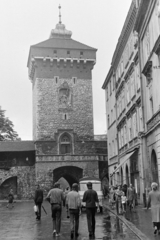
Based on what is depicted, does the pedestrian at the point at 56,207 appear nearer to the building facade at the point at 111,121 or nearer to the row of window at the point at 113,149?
the building facade at the point at 111,121

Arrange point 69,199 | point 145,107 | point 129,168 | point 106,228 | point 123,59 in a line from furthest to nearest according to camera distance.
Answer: point 123,59 → point 129,168 → point 145,107 → point 106,228 → point 69,199

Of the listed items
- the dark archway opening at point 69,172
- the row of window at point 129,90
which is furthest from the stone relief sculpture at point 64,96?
the row of window at point 129,90

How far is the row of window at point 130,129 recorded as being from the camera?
25.1 m

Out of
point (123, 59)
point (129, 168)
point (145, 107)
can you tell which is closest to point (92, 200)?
point (145, 107)

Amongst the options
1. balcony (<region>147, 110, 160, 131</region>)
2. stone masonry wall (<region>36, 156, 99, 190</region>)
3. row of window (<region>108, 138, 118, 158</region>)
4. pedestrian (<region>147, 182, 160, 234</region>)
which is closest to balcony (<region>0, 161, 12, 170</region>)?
stone masonry wall (<region>36, 156, 99, 190</region>)

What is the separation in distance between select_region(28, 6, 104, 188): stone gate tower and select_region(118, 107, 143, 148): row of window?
12.6m

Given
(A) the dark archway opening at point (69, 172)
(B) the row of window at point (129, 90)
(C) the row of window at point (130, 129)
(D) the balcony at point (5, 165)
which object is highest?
(B) the row of window at point (129, 90)

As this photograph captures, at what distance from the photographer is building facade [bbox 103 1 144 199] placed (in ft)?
82.4

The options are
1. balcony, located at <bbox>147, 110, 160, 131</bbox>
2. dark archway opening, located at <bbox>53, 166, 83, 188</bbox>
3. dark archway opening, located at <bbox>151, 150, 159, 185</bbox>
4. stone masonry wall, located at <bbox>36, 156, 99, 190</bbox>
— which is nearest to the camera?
balcony, located at <bbox>147, 110, 160, 131</bbox>

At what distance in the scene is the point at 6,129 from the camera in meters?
60.0

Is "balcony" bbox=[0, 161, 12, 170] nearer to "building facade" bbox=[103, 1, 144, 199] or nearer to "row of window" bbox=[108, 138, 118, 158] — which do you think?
"row of window" bbox=[108, 138, 118, 158]

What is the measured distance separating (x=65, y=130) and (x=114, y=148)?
10619 mm

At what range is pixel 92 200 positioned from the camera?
37.2 ft

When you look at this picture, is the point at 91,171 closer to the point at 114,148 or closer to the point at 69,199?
the point at 114,148
